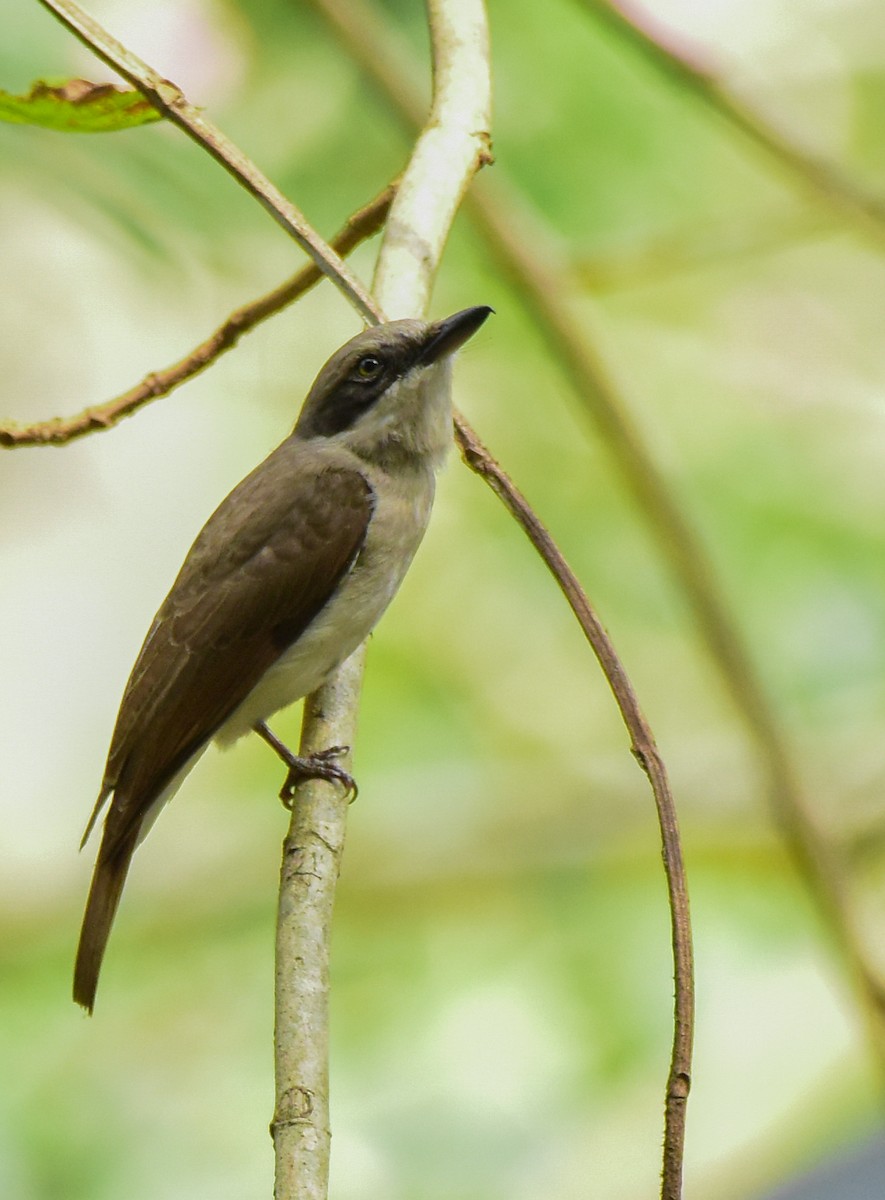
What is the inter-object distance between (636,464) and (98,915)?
1.69 m

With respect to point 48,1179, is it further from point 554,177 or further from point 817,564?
point 554,177

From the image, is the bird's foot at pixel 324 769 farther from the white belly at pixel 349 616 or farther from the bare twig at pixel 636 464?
the bare twig at pixel 636 464

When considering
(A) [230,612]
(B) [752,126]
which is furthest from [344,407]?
(B) [752,126]

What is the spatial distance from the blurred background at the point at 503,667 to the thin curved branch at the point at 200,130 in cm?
228

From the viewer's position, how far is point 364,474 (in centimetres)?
342

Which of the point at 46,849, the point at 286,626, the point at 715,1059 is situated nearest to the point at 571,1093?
the point at 715,1059

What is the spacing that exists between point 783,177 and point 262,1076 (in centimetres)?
352

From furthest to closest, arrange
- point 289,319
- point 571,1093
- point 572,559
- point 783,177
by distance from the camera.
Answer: point 289,319, point 572,559, point 571,1093, point 783,177

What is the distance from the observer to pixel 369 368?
344 centimetres

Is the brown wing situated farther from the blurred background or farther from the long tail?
the blurred background

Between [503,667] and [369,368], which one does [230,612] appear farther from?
[503,667]

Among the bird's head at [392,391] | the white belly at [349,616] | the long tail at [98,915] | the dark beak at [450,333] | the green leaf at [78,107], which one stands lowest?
the long tail at [98,915]

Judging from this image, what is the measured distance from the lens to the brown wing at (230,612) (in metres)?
3.18

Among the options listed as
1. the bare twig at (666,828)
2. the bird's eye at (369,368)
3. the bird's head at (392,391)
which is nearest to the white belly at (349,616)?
the bird's head at (392,391)
